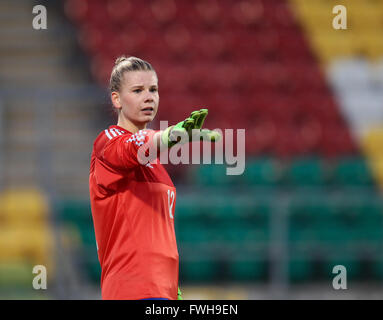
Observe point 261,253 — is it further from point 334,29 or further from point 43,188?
point 334,29

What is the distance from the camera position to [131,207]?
9.07 ft

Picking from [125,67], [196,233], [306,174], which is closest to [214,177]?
[196,233]

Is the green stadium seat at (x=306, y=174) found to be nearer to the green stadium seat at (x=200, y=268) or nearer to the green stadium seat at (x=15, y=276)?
the green stadium seat at (x=200, y=268)

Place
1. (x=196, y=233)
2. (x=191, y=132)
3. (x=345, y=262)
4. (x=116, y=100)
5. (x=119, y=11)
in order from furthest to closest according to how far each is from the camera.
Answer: (x=119, y=11) < (x=196, y=233) < (x=345, y=262) < (x=116, y=100) < (x=191, y=132)

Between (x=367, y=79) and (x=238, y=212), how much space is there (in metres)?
3.53

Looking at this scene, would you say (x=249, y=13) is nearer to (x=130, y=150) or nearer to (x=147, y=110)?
(x=147, y=110)

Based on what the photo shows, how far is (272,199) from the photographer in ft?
22.1

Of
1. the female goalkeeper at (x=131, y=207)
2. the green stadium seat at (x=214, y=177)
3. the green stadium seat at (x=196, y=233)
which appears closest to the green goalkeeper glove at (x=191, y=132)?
the female goalkeeper at (x=131, y=207)

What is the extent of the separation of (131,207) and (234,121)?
5.86 meters

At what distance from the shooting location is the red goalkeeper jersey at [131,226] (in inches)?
107

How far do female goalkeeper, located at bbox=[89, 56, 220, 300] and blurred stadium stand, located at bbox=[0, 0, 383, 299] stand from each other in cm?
365

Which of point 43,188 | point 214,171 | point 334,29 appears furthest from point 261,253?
point 334,29

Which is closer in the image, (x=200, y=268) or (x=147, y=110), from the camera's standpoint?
(x=147, y=110)
